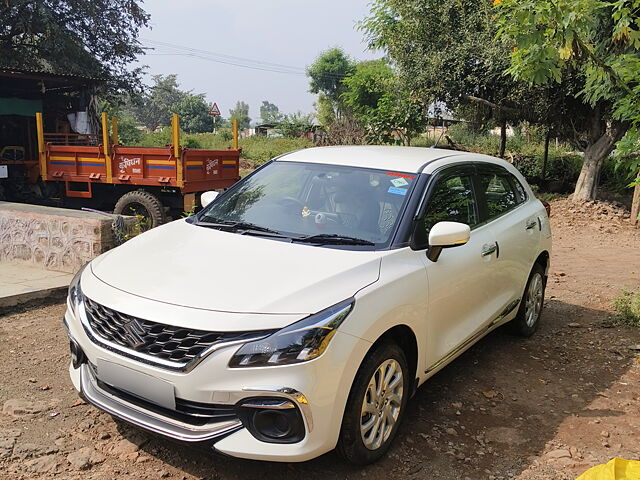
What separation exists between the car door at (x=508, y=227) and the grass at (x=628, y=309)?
1.48 meters

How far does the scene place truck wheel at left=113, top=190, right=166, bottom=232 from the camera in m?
9.06

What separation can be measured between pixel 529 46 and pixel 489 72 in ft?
28.3

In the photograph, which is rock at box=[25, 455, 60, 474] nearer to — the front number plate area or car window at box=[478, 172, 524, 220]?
the front number plate area

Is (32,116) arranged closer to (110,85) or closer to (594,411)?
(110,85)

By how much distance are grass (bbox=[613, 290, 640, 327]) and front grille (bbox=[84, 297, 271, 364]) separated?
14.7 feet

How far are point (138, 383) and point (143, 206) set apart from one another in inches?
284

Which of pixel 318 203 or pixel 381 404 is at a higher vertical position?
pixel 318 203

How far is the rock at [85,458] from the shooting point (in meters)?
2.85

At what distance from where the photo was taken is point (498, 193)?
4.46 metres

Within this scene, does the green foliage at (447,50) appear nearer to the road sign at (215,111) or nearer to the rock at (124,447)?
the road sign at (215,111)

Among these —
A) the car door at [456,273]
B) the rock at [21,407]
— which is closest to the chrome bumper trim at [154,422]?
the rock at [21,407]

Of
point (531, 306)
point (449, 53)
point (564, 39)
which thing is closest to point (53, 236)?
point (531, 306)

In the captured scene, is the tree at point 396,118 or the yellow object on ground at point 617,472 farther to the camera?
the tree at point 396,118

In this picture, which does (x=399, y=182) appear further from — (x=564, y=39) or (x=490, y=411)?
(x=564, y=39)
